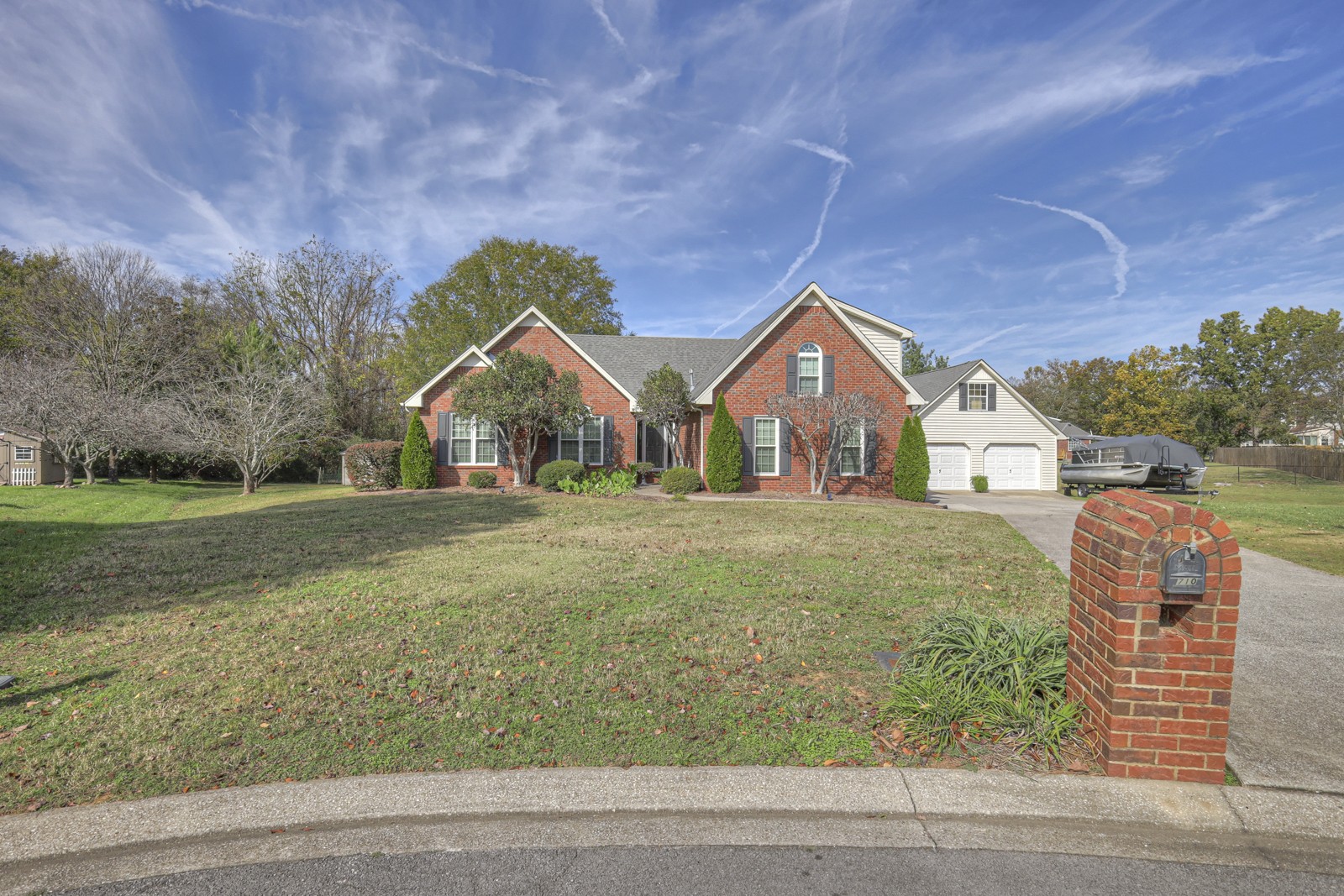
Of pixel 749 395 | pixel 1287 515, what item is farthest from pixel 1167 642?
pixel 1287 515

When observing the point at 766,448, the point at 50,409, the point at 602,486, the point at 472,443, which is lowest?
the point at 602,486

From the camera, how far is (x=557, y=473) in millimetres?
18109

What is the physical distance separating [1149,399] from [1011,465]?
20106 mm

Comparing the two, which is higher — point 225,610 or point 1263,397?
point 1263,397

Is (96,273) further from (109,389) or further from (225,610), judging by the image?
(225,610)

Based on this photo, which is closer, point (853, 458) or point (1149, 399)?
point (853, 458)

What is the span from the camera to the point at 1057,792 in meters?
2.98

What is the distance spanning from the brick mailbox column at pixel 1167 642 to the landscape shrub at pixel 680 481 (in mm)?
13897

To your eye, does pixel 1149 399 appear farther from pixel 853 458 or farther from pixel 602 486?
pixel 602 486

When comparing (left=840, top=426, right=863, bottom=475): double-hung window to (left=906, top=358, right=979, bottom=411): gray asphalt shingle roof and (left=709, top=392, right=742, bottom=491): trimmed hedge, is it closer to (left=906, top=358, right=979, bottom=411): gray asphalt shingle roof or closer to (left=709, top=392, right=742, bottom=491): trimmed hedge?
(left=709, top=392, right=742, bottom=491): trimmed hedge

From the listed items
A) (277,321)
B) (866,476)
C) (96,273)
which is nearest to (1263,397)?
(866,476)

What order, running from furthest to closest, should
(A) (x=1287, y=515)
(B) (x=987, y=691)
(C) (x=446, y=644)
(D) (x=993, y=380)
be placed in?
1. (D) (x=993, y=380)
2. (A) (x=1287, y=515)
3. (C) (x=446, y=644)
4. (B) (x=987, y=691)

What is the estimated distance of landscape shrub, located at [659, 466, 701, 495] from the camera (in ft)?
55.6

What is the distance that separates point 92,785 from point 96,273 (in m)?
32.9
